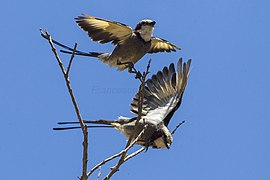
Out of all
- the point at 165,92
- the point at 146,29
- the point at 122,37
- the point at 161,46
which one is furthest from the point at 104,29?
the point at 165,92

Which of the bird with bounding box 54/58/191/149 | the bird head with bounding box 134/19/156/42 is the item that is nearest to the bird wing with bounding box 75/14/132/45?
the bird head with bounding box 134/19/156/42

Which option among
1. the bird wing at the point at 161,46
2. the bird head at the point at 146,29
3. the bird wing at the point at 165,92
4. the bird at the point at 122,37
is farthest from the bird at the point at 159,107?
the bird head at the point at 146,29

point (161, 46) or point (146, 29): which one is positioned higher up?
point (161, 46)

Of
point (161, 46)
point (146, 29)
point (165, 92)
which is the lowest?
point (165, 92)

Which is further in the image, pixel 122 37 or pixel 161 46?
pixel 161 46

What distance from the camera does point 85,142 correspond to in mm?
3346

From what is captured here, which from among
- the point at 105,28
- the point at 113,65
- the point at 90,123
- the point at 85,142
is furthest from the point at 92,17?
the point at 85,142

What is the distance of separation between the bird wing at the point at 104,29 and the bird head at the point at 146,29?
140 mm

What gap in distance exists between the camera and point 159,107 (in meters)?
6.84

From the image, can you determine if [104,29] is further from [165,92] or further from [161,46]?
[165,92]

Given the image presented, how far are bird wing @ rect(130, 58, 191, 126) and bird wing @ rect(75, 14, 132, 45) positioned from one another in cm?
90

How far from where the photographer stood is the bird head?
6.23m

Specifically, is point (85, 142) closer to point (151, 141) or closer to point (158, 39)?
point (151, 141)

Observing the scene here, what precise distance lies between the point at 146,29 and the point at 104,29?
0.54 meters
